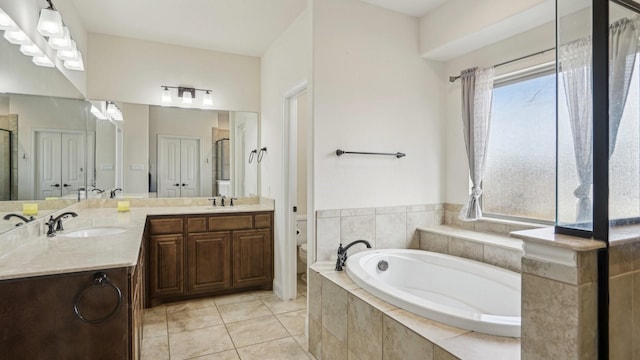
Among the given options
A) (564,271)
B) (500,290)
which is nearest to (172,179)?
(500,290)

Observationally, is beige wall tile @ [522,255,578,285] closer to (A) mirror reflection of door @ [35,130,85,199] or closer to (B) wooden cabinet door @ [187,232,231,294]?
(A) mirror reflection of door @ [35,130,85,199]

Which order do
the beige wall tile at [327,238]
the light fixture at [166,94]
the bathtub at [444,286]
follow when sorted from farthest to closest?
the light fixture at [166,94], the beige wall tile at [327,238], the bathtub at [444,286]

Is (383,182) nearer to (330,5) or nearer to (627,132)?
(330,5)

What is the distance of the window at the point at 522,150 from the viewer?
7.83 feet

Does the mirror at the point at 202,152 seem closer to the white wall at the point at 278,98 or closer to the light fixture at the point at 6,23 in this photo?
the white wall at the point at 278,98

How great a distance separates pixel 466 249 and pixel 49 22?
3174 millimetres

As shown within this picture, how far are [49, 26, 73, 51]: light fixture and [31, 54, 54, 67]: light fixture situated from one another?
5.4 inches

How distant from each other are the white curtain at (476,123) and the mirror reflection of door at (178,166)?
279 cm

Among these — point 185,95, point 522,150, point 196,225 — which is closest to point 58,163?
point 196,225

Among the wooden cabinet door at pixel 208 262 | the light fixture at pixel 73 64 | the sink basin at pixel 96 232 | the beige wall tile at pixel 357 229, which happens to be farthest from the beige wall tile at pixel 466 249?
the light fixture at pixel 73 64

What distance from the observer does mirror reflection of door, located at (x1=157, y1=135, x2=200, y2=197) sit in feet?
12.2

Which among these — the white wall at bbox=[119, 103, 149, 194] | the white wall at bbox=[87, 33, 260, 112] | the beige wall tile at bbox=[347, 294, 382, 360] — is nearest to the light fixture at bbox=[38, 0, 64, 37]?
the white wall at bbox=[87, 33, 260, 112]

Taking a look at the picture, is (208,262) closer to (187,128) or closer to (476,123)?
(187,128)

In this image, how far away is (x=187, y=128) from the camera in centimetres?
382
